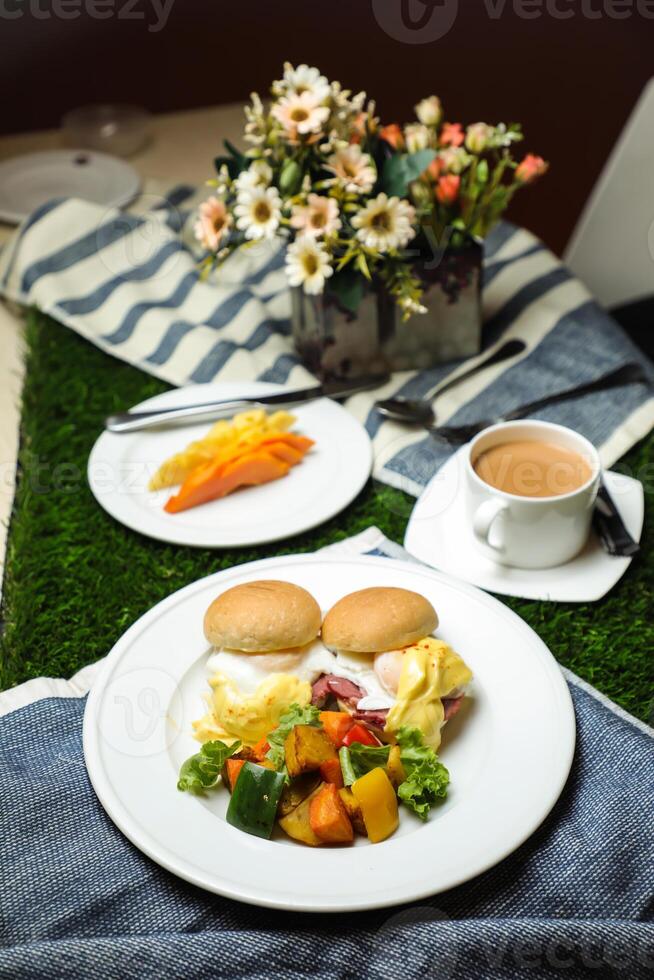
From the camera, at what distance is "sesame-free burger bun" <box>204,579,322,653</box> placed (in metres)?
0.94

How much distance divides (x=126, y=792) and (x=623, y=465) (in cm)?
83

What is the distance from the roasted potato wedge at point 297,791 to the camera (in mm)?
862

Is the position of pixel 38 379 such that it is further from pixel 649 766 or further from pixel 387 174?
pixel 649 766

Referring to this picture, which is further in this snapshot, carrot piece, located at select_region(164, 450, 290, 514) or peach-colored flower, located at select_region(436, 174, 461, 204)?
peach-colored flower, located at select_region(436, 174, 461, 204)

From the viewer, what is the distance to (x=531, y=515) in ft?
3.65

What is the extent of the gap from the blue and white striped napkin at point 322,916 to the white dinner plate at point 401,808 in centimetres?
4

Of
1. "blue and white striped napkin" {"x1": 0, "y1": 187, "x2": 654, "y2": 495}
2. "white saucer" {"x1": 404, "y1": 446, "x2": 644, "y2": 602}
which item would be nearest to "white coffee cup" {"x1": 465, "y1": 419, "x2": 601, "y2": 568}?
"white saucer" {"x1": 404, "y1": 446, "x2": 644, "y2": 602}

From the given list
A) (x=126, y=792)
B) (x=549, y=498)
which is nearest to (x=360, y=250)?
(x=549, y=498)

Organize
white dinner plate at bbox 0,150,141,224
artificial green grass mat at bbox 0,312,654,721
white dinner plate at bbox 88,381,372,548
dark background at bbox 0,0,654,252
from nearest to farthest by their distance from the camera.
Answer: artificial green grass mat at bbox 0,312,654,721, white dinner plate at bbox 88,381,372,548, white dinner plate at bbox 0,150,141,224, dark background at bbox 0,0,654,252

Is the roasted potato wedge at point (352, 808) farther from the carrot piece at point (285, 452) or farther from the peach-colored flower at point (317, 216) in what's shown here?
the peach-colored flower at point (317, 216)

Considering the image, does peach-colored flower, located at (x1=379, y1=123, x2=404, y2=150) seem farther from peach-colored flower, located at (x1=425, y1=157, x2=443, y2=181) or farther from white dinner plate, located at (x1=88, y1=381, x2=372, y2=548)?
white dinner plate, located at (x1=88, y1=381, x2=372, y2=548)

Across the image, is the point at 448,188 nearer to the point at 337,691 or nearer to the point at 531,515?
the point at 531,515

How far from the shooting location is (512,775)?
2.93 ft

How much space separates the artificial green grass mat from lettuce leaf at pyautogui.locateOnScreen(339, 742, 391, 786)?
0.21 metres
